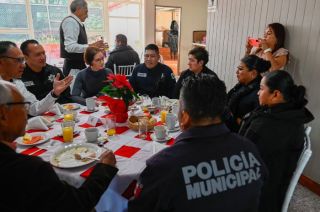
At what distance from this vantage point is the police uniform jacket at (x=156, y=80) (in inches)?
124

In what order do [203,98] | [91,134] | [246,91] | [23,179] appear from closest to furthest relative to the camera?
[23,179] → [203,98] → [91,134] → [246,91]

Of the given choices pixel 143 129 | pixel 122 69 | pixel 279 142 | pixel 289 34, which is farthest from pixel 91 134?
pixel 122 69

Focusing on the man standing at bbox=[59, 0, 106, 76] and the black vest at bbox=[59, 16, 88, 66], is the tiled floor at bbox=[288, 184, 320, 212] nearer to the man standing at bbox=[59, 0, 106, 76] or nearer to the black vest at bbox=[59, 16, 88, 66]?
the man standing at bbox=[59, 0, 106, 76]

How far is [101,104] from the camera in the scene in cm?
257

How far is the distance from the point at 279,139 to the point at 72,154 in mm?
1231

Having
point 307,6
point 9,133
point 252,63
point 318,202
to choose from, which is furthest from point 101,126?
point 307,6

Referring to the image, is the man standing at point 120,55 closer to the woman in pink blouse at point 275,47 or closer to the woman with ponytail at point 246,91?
the woman in pink blouse at point 275,47

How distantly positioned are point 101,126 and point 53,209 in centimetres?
113

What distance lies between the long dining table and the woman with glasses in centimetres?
84

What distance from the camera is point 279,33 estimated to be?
275 centimetres

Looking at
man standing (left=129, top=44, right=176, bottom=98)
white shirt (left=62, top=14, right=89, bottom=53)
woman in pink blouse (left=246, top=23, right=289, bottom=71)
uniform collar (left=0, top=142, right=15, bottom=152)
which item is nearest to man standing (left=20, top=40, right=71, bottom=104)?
white shirt (left=62, top=14, right=89, bottom=53)

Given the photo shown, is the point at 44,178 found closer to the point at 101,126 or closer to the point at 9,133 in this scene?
the point at 9,133

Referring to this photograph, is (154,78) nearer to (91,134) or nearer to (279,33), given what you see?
(279,33)

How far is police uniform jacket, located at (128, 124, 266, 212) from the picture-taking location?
0.83 m
